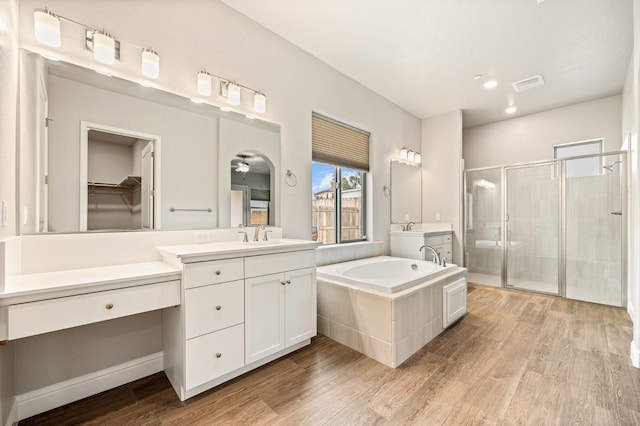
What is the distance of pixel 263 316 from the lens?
1.94 m

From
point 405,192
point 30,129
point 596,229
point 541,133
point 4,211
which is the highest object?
point 541,133

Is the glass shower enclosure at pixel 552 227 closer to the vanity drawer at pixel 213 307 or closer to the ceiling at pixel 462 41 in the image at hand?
the ceiling at pixel 462 41

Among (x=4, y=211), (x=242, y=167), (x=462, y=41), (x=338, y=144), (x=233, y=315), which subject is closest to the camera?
(x=4, y=211)

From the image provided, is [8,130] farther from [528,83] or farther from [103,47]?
[528,83]

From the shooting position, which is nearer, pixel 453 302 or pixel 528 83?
pixel 453 302

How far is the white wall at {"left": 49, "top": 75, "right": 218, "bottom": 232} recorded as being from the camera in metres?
1.59

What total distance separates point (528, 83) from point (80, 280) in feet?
A: 15.8

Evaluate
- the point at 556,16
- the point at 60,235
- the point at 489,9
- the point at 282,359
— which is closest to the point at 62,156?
the point at 60,235

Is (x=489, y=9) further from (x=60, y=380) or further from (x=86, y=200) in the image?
(x=60, y=380)

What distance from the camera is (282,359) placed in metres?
2.10

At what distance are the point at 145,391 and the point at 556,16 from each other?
424cm

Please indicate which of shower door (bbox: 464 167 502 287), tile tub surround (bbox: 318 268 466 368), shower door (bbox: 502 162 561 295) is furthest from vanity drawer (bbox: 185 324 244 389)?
shower door (bbox: 502 162 561 295)

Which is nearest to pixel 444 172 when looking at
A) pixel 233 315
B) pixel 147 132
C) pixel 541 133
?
pixel 541 133

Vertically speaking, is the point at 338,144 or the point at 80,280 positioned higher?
the point at 338,144
